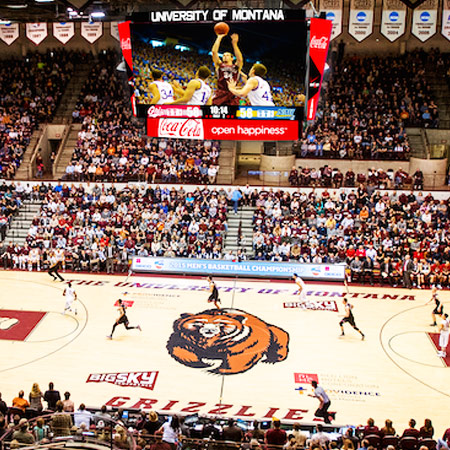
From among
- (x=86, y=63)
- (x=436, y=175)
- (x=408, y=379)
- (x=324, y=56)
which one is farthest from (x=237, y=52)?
(x=86, y=63)

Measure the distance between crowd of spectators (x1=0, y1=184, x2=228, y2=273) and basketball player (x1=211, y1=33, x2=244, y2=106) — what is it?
9.25 meters

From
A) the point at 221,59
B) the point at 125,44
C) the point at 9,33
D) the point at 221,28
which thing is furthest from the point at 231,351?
the point at 9,33

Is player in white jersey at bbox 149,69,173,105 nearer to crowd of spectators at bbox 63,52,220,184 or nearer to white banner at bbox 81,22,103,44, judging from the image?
white banner at bbox 81,22,103,44

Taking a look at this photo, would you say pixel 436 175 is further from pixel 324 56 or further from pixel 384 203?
pixel 324 56

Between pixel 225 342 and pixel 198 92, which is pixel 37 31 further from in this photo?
pixel 225 342

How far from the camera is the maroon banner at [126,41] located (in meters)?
20.1

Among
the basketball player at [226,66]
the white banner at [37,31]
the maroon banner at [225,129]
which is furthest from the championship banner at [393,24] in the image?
the white banner at [37,31]

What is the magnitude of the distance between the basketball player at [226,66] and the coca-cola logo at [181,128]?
144cm

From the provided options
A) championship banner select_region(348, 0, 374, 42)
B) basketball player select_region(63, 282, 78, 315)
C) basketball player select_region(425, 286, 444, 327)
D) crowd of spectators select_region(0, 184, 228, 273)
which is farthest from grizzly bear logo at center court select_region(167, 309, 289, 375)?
championship banner select_region(348, 0, 374, 42)

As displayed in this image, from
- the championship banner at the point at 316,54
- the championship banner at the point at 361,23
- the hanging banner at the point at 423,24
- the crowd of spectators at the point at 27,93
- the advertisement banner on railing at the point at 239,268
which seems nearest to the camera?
the championship banner at the point at 316,54

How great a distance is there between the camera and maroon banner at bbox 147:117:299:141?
68.4ft

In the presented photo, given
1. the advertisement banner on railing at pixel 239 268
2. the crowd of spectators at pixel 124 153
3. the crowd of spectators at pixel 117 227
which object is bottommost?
the advertisement banner on railing at pixel 239 268

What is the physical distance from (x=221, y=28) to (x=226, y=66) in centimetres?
128

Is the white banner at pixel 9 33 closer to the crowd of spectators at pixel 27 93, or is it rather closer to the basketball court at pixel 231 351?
the crowd of spectators at pixel 27 93
